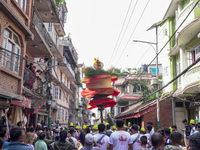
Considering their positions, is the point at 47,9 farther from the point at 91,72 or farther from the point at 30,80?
the point at 91,72

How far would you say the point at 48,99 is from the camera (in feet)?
47.7

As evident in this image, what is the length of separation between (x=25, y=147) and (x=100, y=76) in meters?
5.47

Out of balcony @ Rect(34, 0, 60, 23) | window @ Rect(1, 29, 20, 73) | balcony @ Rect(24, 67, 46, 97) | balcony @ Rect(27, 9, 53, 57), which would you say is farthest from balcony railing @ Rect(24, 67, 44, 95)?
balcony @ Rect(34, 0, 60, 23)

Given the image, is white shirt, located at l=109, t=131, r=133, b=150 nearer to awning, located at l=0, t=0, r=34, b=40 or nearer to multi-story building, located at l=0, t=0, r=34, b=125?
multi-story building, located at l=0, t=0, r=34, b=125

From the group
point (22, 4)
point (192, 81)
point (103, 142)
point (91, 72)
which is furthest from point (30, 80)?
point (192, 81)

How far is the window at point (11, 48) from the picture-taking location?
34.9 feet

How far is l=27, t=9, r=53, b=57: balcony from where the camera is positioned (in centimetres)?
1440

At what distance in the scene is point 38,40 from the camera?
15.8m

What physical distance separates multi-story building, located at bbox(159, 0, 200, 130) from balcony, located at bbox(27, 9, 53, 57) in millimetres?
8152

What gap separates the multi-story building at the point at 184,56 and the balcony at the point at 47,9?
31.3ft

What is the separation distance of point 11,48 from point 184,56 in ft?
43.6

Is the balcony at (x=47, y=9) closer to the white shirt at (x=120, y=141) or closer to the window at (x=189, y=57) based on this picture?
the window at (x=189, y=57)

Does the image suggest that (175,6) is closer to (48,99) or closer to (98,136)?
(48,99)

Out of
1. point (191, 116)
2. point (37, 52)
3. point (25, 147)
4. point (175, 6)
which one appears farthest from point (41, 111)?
point (25, 147)
